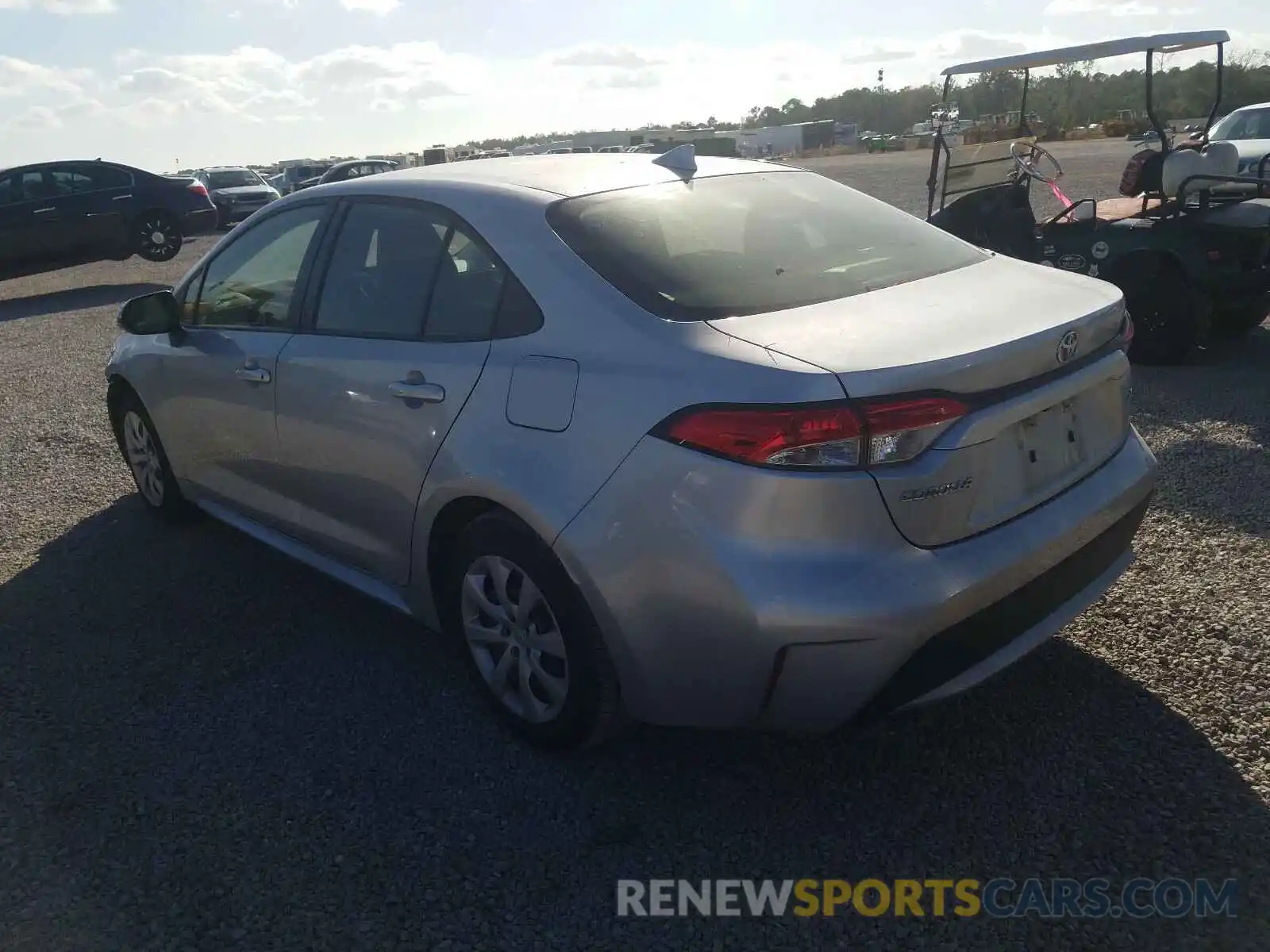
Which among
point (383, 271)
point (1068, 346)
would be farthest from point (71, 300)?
point (1068, 346)

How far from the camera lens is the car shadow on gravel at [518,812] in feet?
7.90

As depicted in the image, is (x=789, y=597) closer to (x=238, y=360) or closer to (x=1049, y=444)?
(x=1049, y=444)

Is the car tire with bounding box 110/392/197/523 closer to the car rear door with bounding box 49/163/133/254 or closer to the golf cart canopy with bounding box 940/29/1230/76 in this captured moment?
the golf cart canopy with bounding box 940/29/1230/76

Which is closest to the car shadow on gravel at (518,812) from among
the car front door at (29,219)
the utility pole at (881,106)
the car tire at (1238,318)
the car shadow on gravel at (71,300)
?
the car tire at (1238,318)

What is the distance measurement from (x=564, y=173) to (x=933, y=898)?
7.75ft

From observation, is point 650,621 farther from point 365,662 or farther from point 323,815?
point 365,662

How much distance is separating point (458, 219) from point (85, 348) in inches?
348

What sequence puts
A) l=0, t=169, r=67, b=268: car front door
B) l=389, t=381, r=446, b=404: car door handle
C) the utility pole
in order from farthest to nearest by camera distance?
the utility pole < l=0, t=169, r=67, b=268: car front door < l=389, t=381, r=446, b=404: car door handle

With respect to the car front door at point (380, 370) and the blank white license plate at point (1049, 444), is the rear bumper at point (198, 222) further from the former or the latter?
the blank white license plate at point (1049, 444)

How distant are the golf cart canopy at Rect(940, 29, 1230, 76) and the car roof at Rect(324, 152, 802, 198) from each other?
172 inches

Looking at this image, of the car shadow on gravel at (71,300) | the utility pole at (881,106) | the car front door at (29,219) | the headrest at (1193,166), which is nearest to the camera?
the headrest at (1193,166)

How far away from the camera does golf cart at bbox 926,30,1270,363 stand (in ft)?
21.2

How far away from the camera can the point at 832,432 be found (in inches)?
88.7

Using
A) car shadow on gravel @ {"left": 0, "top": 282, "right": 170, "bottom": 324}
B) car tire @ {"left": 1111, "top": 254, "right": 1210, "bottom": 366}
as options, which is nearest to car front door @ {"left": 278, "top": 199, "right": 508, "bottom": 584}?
car tire @ {"left": 1111, "top": 254, "right": 1210, "bottom": 366}
